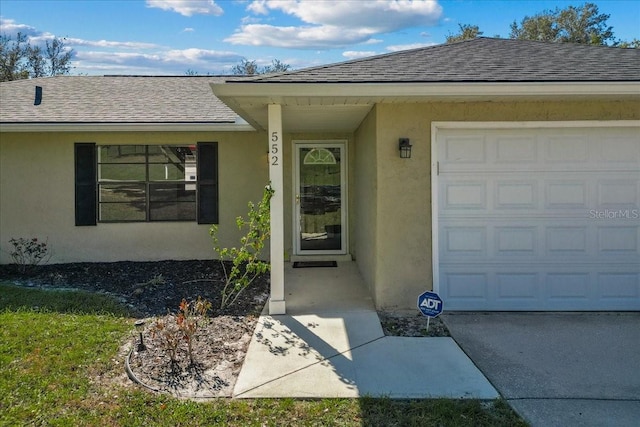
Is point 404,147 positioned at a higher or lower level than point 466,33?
lower

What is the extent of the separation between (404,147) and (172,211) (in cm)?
514

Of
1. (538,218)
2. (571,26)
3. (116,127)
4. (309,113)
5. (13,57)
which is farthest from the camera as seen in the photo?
(571,26)

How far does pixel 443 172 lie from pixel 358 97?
4.73 feet

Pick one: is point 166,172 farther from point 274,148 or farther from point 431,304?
point 431,304

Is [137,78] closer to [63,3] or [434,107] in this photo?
[63,3]

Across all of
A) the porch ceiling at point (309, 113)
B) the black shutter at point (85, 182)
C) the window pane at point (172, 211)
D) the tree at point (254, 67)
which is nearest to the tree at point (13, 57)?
the tree at point (254, 67)

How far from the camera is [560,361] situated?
407cm

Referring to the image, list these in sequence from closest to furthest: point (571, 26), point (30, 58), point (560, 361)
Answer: point (560, 361) → point (30, 58) → point (571, 26)

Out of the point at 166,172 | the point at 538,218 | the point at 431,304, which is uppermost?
the point at 166,172

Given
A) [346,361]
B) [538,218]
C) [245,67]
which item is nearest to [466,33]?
[245,67]

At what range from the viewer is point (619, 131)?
216 inches

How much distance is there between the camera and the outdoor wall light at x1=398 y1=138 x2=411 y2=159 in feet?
17.5

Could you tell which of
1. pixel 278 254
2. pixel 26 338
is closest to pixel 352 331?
pixel 278 254

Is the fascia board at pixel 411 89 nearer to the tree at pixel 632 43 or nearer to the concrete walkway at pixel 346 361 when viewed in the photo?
the concrete walkway at pixel 346 361
